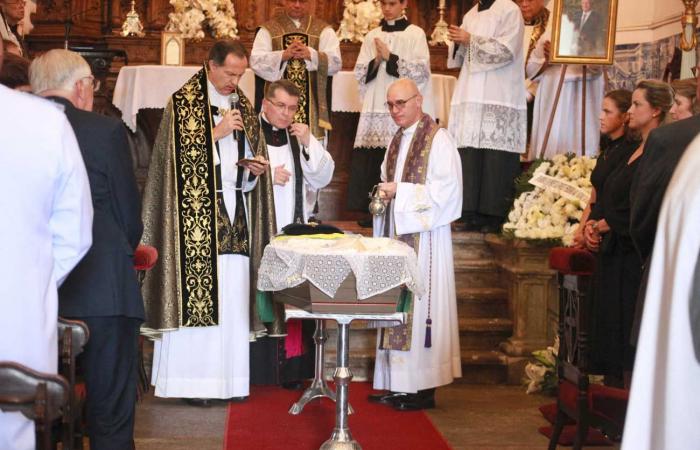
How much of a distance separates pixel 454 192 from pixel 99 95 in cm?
428

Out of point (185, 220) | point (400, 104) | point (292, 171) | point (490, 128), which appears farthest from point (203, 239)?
point (490, 128)

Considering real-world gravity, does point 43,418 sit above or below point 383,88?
below

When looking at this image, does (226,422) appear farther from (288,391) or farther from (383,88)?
(383,88)

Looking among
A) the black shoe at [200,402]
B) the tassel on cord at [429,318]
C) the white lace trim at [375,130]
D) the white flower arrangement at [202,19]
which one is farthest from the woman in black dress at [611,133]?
the white flower arrangement at [202,19]

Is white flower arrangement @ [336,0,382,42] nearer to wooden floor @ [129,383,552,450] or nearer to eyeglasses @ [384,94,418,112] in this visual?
eyeglasses @ [384,94,418,112]

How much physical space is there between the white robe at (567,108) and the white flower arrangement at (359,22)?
1820mm

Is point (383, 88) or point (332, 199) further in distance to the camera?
point (332, 199)

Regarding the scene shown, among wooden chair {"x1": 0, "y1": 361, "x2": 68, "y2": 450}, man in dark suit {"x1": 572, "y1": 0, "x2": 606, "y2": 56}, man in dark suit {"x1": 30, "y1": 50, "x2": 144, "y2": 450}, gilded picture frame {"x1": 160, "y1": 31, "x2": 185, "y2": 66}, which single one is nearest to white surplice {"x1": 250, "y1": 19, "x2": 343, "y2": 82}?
gilded picture frame {"x1": 160, "y1": 31, "x2": 185, "y2": 66}

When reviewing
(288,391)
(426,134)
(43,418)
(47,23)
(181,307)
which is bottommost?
(288,391)

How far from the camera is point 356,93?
980cm

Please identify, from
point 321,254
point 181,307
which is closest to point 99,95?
point 181,307

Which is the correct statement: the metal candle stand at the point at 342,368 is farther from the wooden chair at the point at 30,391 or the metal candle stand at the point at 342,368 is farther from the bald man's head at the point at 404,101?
the wooden chair at the point at 30,391

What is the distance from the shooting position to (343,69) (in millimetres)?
10531

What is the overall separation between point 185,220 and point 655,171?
3.57m
